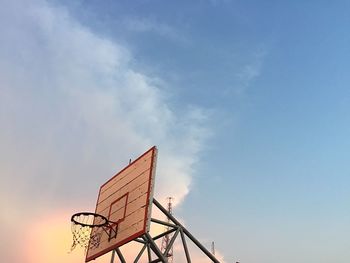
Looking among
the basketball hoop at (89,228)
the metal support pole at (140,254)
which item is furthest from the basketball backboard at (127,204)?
the metal support pole at (140,254)

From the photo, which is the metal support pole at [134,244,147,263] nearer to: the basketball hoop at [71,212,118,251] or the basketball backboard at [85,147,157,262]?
the basketball backboard at [85,147,157,262]

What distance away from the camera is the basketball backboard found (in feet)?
41.4

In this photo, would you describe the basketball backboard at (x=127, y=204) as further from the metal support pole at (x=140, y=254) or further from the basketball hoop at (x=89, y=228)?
the metal support pole at (x=140, y=254)

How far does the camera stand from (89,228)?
1424 cm

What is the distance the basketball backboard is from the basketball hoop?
0.04 metres

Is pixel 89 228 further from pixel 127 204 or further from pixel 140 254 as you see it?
pixel 140 254

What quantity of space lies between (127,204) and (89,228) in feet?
6.01

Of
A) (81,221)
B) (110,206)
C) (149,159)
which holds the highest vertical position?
(149,159)

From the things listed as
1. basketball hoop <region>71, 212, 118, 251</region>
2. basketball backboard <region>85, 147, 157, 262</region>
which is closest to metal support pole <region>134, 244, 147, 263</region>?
basketball backboard <region>85, 147, 157, 262</region>

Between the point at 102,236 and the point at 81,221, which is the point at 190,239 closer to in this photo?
the point at 102,236

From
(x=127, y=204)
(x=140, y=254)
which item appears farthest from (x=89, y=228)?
(x=140, y=254)

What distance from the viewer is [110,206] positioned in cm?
1533

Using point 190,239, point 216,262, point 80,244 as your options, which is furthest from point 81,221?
point 216,262

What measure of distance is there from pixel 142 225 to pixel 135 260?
325cm
